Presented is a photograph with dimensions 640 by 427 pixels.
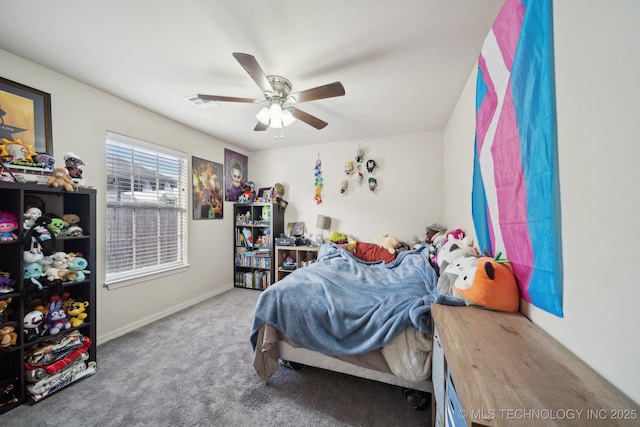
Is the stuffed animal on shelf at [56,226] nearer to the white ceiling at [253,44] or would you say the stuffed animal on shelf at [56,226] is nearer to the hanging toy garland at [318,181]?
the white ceiling at [253,44]

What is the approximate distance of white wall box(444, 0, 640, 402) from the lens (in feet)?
1.84

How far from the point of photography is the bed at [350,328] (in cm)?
130

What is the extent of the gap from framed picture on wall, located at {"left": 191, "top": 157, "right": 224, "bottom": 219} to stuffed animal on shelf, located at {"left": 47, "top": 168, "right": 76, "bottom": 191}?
1492mm

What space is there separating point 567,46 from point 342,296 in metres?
1.70

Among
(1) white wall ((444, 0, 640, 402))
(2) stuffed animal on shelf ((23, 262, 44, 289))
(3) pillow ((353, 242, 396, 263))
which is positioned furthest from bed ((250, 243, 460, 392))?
(2) stuffed animal on shelf ((23, 262, 44, 289))

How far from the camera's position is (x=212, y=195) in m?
3.45

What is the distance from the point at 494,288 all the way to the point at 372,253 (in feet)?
6.92

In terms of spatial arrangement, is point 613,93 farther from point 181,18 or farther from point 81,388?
point 81,388

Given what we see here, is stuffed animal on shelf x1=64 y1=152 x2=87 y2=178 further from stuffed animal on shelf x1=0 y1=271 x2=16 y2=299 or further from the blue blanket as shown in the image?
the blue blanket

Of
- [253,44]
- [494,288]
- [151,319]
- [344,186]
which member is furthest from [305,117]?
[151,319]

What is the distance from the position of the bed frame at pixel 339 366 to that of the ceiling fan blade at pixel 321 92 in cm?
187

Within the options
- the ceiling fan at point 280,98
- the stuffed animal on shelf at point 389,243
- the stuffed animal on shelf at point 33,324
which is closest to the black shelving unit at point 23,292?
the stuffed animal on shelf at point 33,324

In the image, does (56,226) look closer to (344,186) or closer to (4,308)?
(4,308)

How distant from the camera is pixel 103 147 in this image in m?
2.20
